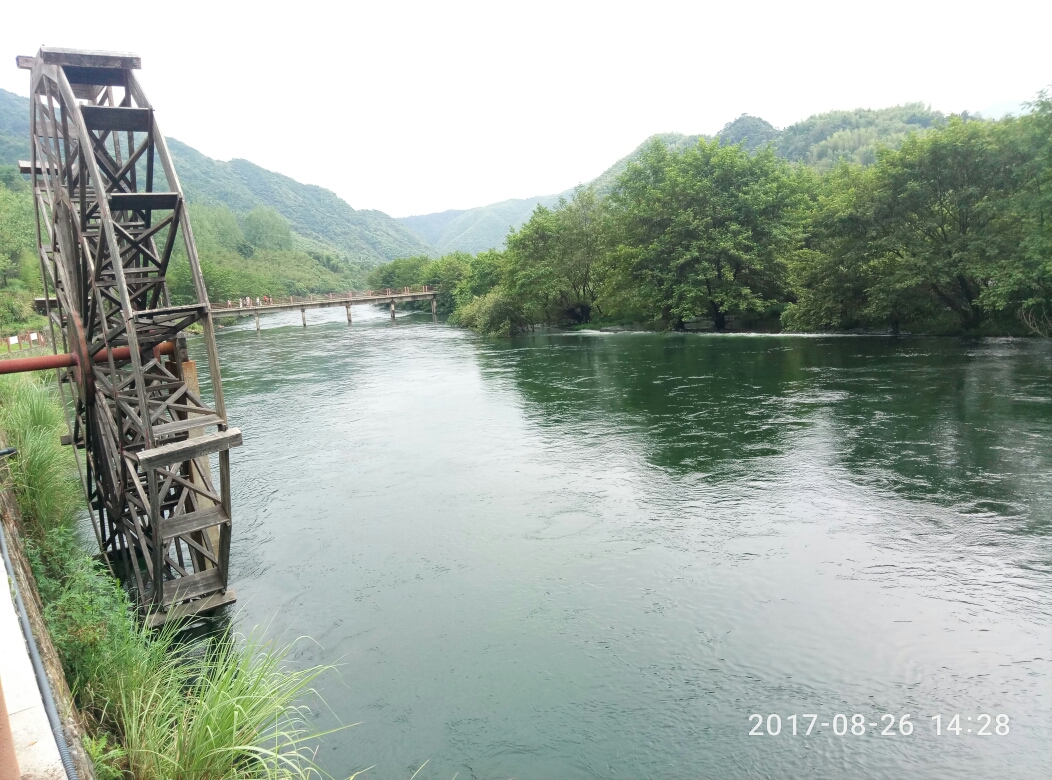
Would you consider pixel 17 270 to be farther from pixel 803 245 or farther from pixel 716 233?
pixel 803 245

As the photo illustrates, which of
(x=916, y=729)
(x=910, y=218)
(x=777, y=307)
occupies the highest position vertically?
(x=910, y=218)

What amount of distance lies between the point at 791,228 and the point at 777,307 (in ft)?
17.5

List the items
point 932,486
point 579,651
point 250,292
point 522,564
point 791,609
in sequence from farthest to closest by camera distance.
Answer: point 250,292
point 932,486
point 522,564
point 791,609
point 579,651

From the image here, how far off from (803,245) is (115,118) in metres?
42.3

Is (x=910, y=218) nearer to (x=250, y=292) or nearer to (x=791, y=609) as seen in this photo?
(x=791, y=609)

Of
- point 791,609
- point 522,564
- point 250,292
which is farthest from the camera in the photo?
point 250,292

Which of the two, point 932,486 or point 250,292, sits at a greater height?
point 250,292

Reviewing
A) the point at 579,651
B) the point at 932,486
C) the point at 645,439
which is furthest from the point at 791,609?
the point at 645,439

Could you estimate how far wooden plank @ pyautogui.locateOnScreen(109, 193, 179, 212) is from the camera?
10.1 meters

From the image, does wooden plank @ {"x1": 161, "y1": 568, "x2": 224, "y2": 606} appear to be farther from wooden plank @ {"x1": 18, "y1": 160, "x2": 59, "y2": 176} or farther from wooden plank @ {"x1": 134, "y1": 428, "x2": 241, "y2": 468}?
wooden plank @ {"x1": 18, "y1": 160, "x2": 59, "y2": 176}

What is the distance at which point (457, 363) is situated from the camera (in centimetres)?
3875

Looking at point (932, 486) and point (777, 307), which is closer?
point (932, 486)

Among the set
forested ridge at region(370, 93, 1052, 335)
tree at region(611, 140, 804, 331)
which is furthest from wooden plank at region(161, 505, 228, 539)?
tree at region(611, 140, 804, 331)

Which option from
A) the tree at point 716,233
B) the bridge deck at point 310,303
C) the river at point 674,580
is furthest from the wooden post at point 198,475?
the bridge deck at point 310,303
